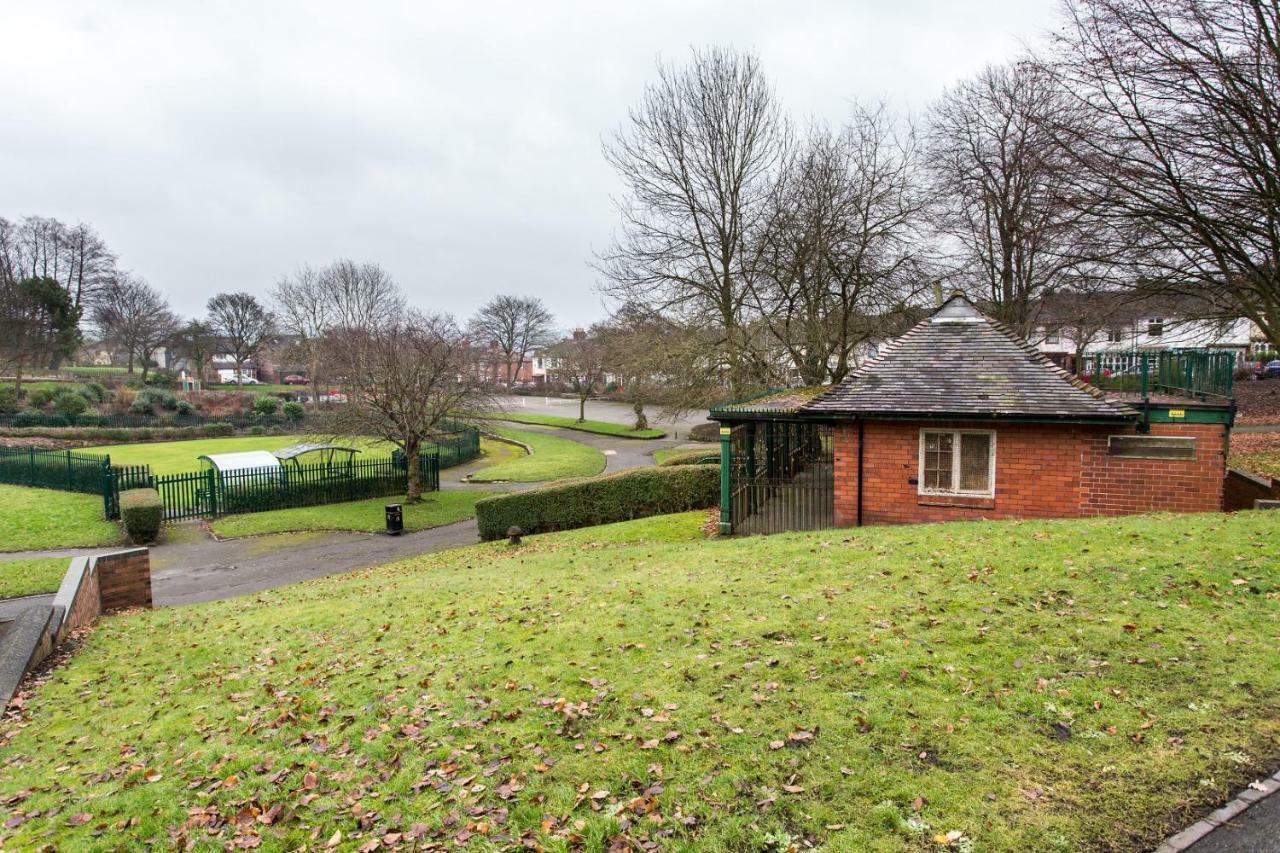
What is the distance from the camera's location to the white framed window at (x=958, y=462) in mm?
12453

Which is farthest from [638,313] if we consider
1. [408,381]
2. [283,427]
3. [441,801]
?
[283,427]

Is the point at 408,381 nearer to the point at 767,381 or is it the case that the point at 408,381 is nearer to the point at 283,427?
the point at 767,381

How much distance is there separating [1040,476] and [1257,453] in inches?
495

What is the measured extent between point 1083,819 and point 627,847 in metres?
2.45

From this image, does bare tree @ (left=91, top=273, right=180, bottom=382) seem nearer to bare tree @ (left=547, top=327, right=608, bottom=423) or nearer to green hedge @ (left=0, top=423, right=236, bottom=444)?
green hedge @ (left=0, top=423, right=236, bottom=444)

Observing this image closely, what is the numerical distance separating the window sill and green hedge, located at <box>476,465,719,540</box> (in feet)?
20.9

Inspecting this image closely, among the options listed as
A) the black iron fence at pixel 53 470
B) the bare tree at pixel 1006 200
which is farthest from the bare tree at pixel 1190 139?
the black iron fence at pixel 53 470

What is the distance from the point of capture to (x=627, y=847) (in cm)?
379

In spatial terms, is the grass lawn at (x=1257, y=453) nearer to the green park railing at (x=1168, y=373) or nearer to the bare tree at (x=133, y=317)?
the green park railing at (x=1168, y=373)

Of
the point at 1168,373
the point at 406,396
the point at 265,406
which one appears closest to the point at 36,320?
the point at 265,406

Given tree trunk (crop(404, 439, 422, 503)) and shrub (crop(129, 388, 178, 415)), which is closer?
tree trunk (crop(404, 439, 422, 503))

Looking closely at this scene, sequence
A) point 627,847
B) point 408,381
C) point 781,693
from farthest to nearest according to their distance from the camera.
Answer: point 408,381 → point 781,693 → point 627,847

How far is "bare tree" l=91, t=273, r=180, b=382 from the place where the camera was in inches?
2805

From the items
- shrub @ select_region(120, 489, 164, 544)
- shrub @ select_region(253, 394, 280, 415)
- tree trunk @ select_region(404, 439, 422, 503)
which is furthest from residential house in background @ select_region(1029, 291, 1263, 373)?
shrub @ select_region(253, 394, 280, 415)
